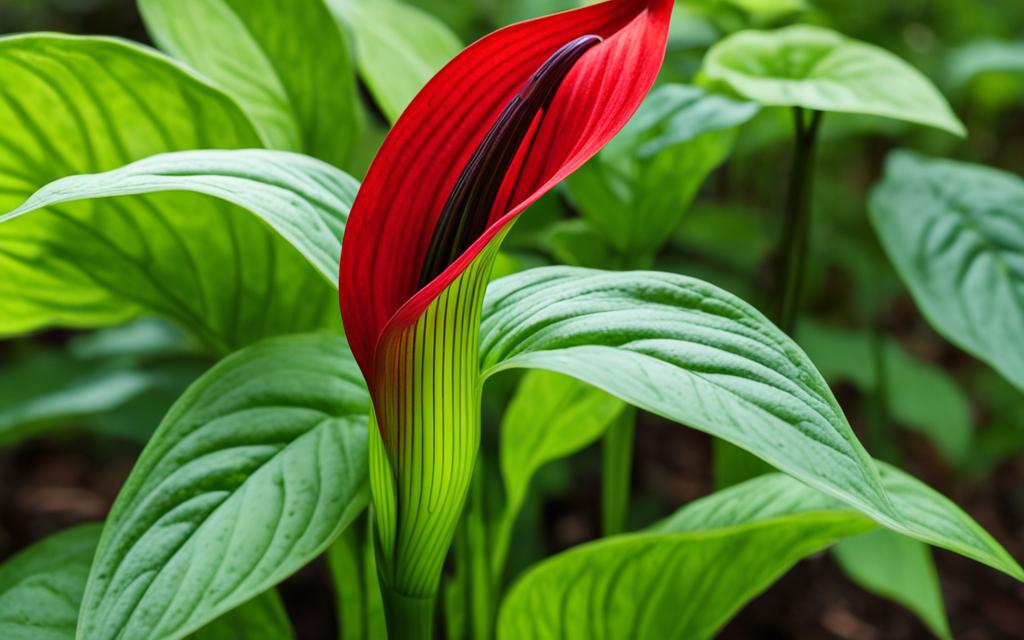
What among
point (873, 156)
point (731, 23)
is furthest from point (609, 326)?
point (873, 156)

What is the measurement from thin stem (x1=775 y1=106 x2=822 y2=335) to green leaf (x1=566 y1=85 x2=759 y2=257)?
5 cm

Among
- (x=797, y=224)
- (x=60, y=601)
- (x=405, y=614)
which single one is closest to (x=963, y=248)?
(x=797, y=224)

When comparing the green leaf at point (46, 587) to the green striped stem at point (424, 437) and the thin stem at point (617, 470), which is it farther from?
the thin stem at point (617, 470)

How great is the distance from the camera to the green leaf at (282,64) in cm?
56

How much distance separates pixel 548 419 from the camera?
21.6 inches

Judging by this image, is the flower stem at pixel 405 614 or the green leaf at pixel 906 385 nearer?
the flower stem at pixel 405 614

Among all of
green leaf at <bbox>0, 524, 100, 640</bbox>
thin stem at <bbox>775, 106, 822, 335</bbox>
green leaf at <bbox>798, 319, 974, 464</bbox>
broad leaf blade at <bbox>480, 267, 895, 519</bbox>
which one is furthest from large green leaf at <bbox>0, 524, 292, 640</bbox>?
green leaf at <bbox>798, 319, 974, 464</bbox>

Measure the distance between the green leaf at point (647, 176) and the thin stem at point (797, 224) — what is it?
0.05 m

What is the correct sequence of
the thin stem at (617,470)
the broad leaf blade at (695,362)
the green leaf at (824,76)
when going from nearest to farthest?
the broad leaf blade at (695,362) < the green leaf at (824,76) < the thin stem at (617,470)

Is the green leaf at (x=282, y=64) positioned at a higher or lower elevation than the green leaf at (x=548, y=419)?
higher

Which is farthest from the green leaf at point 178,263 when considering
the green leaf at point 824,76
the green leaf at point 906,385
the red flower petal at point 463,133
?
the green leaf at point 906,385

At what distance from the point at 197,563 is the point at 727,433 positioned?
193 millimetres

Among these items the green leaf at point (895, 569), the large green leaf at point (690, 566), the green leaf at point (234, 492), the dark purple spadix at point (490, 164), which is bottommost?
the green leaf at point (895, 569)

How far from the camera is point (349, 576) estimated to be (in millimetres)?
564
